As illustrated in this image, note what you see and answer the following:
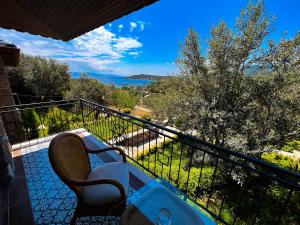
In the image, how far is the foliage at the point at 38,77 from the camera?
13.2 metres

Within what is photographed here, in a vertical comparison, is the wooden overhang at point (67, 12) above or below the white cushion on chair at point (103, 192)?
above

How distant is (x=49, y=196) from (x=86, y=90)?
625 inches

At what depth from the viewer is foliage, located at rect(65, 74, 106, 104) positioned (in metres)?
15.7

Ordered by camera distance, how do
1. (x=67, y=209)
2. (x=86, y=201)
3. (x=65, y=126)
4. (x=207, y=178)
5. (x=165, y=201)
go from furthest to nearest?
(x=65, y=126)
(x=207, y=178)
(x=67, y=209)
(x=86, y=201)
(x=165, y=201)

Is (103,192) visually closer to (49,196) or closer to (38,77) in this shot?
(49,196)

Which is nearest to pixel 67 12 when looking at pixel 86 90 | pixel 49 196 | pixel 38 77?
pixel 49 196

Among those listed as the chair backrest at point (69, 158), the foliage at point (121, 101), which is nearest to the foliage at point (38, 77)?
the foliage at point (121, 101)

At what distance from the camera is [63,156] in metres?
1.52

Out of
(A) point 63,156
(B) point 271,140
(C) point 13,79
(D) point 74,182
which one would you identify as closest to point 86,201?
(D) point 74,182

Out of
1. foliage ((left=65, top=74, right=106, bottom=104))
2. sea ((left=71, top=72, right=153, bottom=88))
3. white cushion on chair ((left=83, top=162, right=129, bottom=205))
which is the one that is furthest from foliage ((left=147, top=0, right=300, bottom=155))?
foliage ((left=65, top=74, right=106, bottom=104))

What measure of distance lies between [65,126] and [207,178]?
566 centimetres

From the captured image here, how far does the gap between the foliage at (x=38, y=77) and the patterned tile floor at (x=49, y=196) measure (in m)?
13.3

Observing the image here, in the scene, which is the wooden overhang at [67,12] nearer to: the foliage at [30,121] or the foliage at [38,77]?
the foliage at [30,121]

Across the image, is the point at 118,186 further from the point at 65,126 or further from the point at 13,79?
the point at 13,79
